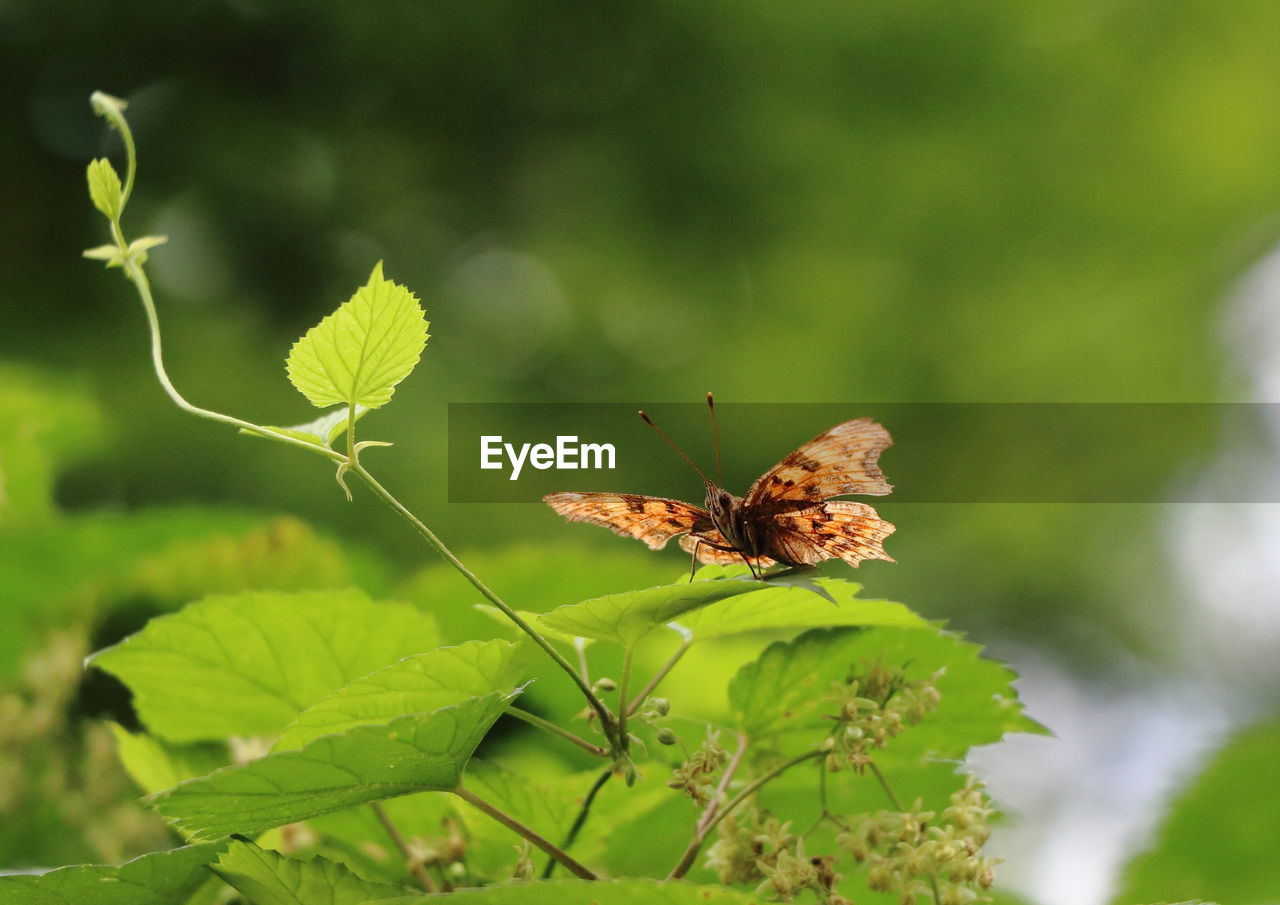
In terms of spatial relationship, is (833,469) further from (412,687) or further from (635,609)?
(412,687)

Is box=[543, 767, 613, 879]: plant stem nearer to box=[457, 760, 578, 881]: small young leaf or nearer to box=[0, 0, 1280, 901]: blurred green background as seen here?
box=[457, 760, 578, 881]: small young leaf

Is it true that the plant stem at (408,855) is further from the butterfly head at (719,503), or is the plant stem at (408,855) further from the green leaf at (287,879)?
the butterfly head at (719,503)

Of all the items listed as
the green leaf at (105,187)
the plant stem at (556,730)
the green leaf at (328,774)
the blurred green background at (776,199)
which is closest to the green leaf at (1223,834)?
the plant stem at (556,730)

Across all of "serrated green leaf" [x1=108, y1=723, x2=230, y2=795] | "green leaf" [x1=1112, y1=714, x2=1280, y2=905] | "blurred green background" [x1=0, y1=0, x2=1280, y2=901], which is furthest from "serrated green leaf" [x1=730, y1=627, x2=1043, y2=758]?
"blurred green background" [x1=0, y1=0, x2=1280, y2=901]

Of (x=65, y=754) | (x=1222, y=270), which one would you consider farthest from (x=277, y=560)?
(x=1222, y=270)

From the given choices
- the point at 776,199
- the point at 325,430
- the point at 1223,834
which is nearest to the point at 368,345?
the point at 325,430
